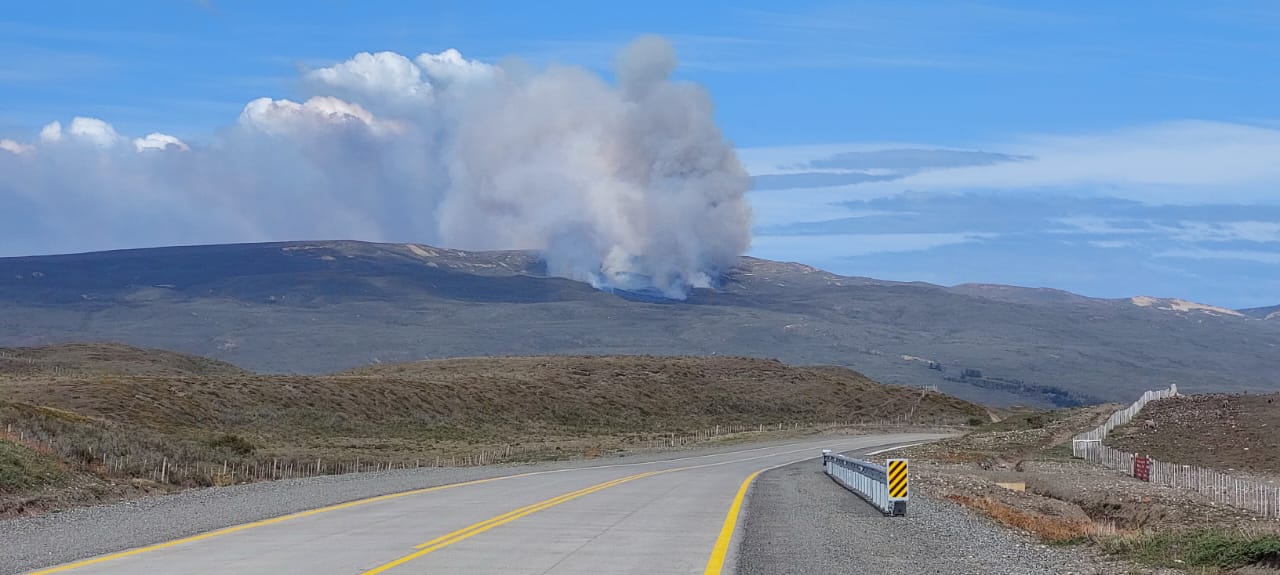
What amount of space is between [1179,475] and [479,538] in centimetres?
2865

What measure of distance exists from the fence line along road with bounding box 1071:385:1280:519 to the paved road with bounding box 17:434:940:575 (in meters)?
11.5

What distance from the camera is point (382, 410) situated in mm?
79375

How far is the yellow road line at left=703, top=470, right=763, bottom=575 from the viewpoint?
595 inches

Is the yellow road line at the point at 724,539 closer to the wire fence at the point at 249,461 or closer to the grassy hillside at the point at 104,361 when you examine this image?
the wire fence at the point at 249,461

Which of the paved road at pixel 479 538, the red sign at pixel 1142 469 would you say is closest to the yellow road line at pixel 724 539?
the paved road at pixel 479 538

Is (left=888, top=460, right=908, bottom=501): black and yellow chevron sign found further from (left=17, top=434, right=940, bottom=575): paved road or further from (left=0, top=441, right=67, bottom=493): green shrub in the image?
(left=0, top=441, right=67, bottom=493): green shrub

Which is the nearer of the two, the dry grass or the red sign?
the dry grass

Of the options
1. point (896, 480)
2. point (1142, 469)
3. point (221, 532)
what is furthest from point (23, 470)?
point (1142, 469)

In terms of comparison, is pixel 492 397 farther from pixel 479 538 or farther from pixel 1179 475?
pixel 479 538

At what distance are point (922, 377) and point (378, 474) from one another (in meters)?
163

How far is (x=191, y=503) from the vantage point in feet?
78.8

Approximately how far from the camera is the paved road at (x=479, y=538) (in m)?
14.8

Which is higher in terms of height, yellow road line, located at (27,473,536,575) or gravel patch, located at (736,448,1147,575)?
gravel patch, located at (736,448,1147,575)

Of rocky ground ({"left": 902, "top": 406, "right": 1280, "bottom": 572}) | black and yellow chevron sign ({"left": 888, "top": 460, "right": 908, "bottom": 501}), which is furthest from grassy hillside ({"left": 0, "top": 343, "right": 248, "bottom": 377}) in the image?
black and yellow chevron sign ({"left": 888, "top": 460, "right": 908, "bottom": 501})
